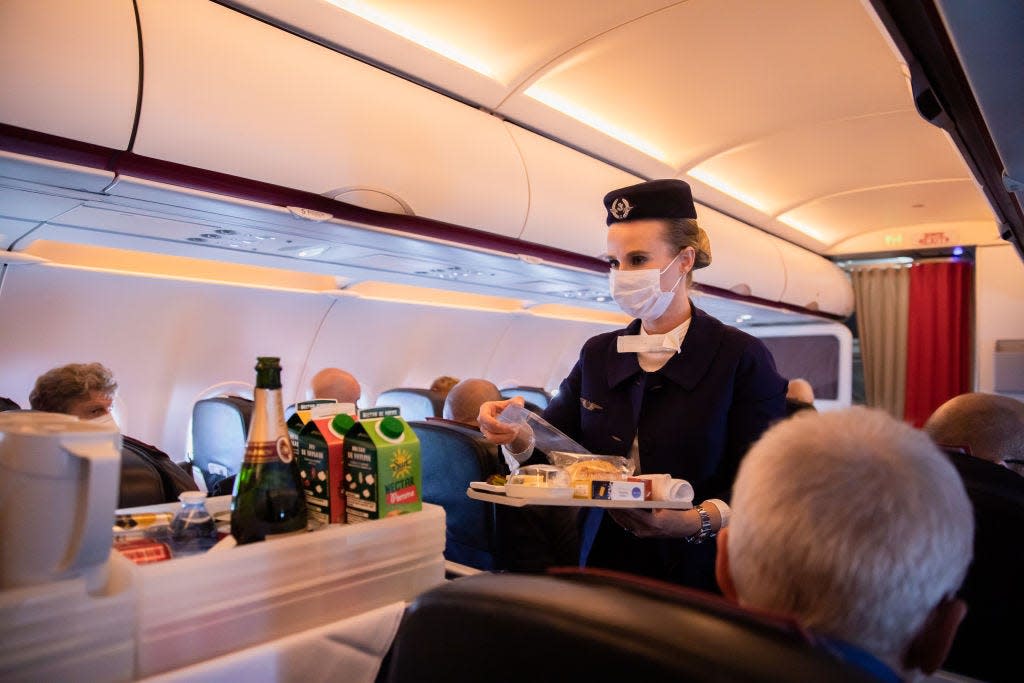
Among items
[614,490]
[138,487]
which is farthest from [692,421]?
[138,487]

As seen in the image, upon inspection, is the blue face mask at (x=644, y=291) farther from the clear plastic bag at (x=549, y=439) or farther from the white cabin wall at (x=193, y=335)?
the white cabin wall at (x=193, y=335)

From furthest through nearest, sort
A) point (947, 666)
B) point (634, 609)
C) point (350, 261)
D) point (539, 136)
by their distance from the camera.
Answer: point (350, 261), point (539, 136), point (947, 666), point (634, 609)

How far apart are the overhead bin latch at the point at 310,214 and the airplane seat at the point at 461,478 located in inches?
39.3

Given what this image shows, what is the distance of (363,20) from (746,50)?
186 cm

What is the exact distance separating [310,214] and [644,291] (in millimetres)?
1550

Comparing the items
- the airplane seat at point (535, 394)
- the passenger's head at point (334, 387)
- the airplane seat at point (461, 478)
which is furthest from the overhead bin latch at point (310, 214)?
the airplane seat at point (535, 394)

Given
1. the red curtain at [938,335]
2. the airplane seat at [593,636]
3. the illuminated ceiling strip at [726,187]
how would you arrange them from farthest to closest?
the red curtain at [938,335] → the illuminated ceiling strip at [726,187] → the airplane seat at [593,636]

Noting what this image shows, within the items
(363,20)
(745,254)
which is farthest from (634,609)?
(745,254)

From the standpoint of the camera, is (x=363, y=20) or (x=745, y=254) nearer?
(x=363, y=20)

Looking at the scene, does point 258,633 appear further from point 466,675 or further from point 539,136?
point 539,136

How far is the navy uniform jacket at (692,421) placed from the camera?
1913 millimetres

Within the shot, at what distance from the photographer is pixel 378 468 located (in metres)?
1.25

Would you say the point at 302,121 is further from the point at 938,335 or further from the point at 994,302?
the point at 938,335

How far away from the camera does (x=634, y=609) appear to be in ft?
2.06
